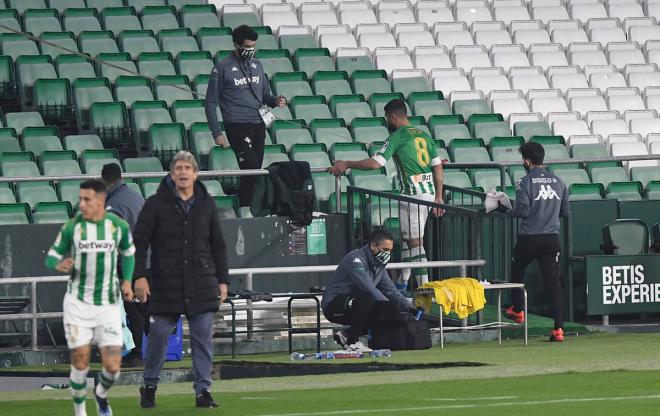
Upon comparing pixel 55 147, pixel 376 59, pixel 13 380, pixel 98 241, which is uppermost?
pixel 376 59

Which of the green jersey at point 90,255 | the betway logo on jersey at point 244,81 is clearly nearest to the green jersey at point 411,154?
the betway logo on jersey at point 244,81

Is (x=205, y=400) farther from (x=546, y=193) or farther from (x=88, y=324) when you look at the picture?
(x=546, y=193)

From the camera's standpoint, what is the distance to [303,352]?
16.2 metres

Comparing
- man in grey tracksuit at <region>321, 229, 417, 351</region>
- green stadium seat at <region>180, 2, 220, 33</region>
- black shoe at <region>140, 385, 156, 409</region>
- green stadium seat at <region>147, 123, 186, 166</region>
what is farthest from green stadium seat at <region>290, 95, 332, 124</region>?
black shoe at <region>140, 385, 156, 409</region>

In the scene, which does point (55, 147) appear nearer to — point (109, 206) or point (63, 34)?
point (63, 34)

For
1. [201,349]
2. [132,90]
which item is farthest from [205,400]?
[132,90]

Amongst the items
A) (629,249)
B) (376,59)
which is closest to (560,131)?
(376,59)

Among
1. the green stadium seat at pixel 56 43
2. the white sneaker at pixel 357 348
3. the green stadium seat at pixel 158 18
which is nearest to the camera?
the white sneaker at pixel 357 348

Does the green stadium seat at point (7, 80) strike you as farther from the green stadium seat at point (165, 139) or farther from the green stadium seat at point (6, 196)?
the green stadium seat at point (6, 196)

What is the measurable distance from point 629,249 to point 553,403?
8.05m

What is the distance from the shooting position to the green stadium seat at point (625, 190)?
20422 mm

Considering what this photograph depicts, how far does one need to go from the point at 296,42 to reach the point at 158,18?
1.99 m

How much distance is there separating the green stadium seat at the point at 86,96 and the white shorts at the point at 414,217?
4.87 meters

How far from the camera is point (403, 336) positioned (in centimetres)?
1561
